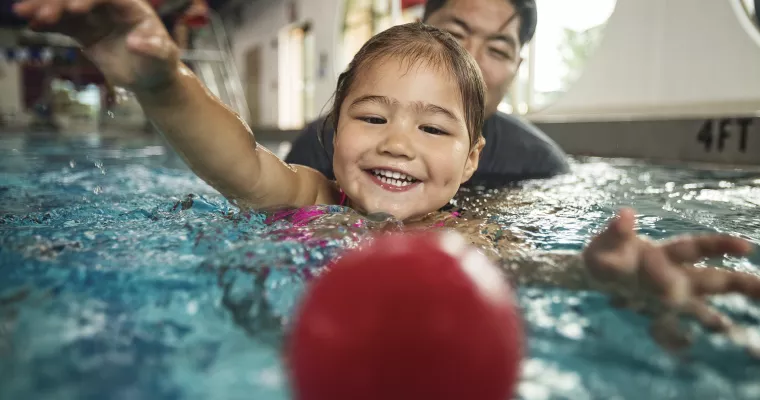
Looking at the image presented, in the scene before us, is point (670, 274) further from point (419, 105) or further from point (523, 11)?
point (523, 11)

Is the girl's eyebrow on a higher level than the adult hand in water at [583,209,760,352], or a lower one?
higher

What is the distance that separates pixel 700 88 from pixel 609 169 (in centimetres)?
194

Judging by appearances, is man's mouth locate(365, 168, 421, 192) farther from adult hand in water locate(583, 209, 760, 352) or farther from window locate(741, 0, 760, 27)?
window locate(741, 0, 760, 27)

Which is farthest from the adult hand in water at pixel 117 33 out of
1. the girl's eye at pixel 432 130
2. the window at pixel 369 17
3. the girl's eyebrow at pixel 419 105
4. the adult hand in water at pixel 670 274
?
the window at pixel 369 17

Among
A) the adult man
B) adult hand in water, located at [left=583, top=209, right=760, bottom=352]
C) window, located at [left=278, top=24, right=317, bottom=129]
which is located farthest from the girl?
window, located at [left=278, top=24, right=317, bottom=129]

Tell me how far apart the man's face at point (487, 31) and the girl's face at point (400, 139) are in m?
1.06

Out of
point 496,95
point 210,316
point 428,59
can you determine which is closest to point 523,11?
point 496,95

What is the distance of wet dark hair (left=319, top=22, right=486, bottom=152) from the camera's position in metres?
1.53

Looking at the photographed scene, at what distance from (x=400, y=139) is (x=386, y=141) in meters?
0.04

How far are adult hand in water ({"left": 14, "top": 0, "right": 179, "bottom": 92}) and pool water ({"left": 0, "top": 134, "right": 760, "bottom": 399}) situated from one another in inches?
14.5

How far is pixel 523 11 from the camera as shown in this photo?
271 centimetres

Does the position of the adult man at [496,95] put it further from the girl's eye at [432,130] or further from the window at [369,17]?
the window at [369,17]

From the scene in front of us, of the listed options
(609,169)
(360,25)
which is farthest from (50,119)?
(609,169)

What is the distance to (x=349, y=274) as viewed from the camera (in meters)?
0.57
